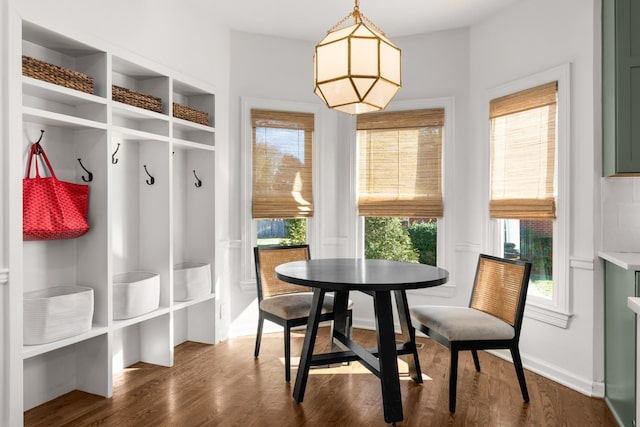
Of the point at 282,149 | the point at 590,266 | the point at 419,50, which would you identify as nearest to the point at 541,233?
the point at 590,266

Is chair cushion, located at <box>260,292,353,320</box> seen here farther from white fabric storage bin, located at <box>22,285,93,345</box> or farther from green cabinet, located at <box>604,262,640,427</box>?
green cabinet, located at <box>604,262,640,427</box>

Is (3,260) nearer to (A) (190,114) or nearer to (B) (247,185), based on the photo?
(A) (190,114)

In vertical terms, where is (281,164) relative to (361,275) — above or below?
above

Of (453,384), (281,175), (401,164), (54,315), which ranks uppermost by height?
(401,164)

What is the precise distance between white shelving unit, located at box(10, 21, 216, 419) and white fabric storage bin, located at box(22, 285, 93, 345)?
5cm

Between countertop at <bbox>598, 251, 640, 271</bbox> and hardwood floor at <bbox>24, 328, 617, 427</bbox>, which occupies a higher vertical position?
countertop at <bbox>598, 251, 640, 271</bbox>

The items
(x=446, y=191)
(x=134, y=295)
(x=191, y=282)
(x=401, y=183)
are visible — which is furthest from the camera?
(x=401, y=183)

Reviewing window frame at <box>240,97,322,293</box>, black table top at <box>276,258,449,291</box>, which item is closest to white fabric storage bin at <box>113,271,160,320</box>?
black table top at <box>276,258,449,291</box>

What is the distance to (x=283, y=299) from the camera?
3.39m

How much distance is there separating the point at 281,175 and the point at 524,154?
2.13 meters

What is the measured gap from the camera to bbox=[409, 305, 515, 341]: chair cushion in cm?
272

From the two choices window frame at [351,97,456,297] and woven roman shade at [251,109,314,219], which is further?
woven roman shade at [251,109,314,219]

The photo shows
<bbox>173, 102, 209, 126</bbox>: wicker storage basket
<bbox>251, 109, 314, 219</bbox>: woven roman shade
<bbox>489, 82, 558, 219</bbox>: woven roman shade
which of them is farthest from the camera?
<bbox>251, 109, 314, 219</bbox>: woven roman shade

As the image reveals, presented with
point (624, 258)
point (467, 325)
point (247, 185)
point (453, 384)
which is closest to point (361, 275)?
point (467, 325)
